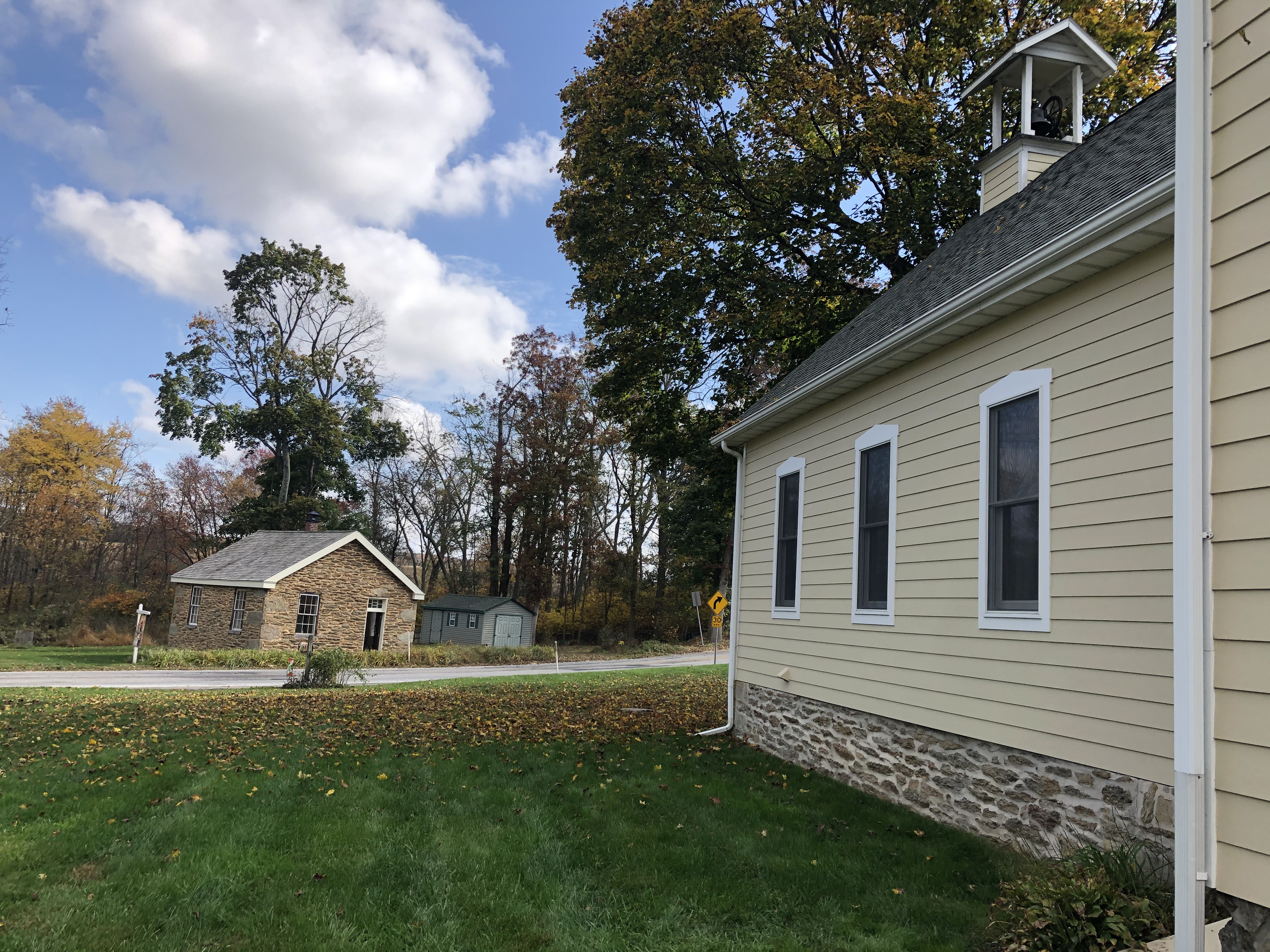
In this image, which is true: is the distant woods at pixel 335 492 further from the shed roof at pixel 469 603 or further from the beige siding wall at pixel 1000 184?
the beige siding wall at pixel 1000 184

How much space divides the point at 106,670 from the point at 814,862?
2481 cm

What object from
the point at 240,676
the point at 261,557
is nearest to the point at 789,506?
the point at 240,676

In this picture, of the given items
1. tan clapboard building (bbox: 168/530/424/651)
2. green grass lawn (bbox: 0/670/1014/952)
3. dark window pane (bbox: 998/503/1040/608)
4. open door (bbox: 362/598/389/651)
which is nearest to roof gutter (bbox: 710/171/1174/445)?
dark window pane (bbox: 998/503/1040/608)

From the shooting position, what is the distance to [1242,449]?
3.18 metres

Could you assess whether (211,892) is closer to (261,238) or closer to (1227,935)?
(1227,935)

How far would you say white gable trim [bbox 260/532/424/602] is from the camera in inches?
1206

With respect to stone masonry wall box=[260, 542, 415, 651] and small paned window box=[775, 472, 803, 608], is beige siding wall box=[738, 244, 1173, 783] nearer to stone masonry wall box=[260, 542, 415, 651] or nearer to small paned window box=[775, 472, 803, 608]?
small paned window box=[775, 472, 803, 608]

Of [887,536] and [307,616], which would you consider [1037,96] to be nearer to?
[887,536]

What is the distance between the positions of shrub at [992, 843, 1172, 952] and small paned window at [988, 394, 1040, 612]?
1678 millimetres

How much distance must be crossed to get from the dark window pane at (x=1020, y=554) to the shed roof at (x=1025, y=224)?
1.77 m

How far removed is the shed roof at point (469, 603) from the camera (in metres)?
38.7

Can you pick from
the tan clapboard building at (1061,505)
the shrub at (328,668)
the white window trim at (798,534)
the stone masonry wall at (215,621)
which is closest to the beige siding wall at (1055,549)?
the tan clapboard building at (1061,505)

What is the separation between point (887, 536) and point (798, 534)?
6.46 feet

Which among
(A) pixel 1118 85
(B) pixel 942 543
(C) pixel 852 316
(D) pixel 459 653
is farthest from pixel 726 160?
(D) pixel 459 653
